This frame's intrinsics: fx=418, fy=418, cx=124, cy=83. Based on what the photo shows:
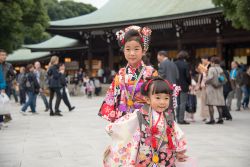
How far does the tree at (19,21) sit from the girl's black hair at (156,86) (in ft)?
65.5

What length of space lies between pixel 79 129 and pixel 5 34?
15.7 metres

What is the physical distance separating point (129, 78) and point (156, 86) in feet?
1.69

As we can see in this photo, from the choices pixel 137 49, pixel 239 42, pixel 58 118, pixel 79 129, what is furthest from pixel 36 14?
pixel 137 49

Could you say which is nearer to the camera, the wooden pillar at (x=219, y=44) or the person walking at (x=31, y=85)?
the person walking at (x=31, y=85)

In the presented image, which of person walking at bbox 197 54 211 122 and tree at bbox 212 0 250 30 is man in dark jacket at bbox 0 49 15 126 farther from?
tree at bbox 212 0 250 30

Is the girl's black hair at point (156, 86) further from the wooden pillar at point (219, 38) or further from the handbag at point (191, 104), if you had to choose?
the wooden pillar at point (219, 38)

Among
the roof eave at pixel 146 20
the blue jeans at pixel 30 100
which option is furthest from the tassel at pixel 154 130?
the roof eave at pixel 146 20

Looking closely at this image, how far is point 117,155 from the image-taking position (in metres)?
3.52

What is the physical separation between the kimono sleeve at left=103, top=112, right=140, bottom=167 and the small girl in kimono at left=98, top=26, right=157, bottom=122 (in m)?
0.37

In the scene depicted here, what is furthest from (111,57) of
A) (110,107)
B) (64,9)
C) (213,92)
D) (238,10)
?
(64,9)

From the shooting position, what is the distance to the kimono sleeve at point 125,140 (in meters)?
3.46

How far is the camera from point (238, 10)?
11734mm

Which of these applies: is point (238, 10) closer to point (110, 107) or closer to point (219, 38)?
point (110, 107)

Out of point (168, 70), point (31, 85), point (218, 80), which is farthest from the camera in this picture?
point (31, 85)
